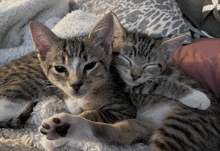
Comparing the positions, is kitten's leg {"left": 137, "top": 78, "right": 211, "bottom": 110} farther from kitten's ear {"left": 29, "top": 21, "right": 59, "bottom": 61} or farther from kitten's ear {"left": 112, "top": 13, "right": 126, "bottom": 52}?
kitten's ear {"left": 29, "top": 21, "right": 59, "bottom": 61}

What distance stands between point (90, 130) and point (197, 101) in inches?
25.5

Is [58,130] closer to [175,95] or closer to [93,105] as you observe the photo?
[93,105]

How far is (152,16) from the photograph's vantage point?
1.76 m

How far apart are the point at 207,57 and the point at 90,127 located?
1.16 meters

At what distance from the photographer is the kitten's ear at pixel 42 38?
1004mm

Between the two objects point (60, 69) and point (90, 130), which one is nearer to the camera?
point (90, 130)

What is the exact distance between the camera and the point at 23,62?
4.38ft

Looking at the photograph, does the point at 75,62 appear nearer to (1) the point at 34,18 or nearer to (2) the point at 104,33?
(2) the point at 104,33

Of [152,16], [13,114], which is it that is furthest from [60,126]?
[152,16]

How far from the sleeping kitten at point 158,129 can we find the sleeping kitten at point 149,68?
96mm

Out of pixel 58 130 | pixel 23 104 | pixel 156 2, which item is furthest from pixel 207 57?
pixel 23 104

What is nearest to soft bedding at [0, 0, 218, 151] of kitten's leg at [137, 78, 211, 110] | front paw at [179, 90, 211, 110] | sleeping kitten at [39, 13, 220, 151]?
sleeping kitten at [39, 13, 220, 151]

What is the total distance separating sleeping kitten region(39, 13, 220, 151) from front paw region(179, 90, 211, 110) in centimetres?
3

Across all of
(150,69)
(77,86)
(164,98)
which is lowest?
(164,98)
